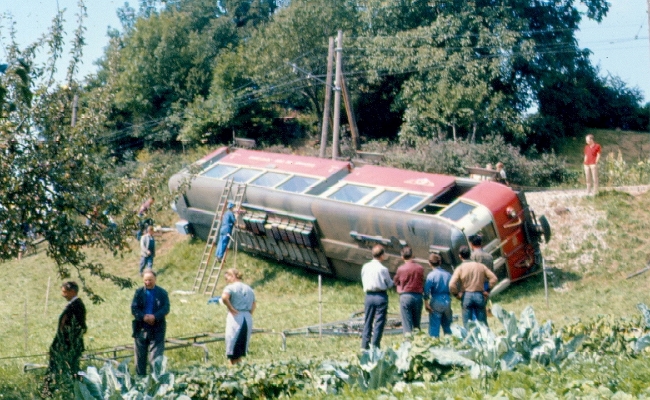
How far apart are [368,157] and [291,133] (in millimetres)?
26518

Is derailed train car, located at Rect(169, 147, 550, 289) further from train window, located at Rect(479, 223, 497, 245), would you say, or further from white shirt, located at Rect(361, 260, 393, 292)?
white shirt, located at Rect(361, 260, 393, 292)

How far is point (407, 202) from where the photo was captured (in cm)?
1995

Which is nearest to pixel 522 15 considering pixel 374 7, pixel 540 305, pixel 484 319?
pixel 374 7

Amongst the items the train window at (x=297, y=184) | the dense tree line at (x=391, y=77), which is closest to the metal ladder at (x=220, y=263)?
the train window at (x=297, y=184)

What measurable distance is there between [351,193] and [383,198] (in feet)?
3.56

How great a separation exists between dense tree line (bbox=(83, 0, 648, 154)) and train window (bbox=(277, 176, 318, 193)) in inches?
613

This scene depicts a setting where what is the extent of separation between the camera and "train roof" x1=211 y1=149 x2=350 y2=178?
2289cm

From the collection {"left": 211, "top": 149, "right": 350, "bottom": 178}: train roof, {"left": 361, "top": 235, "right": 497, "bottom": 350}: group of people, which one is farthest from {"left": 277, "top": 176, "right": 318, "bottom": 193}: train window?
{"left": 361, "top": 235, "right": 497, "bottom": 350}: group of people

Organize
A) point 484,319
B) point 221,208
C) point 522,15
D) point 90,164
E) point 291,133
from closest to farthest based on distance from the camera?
point 90,164 → point 484,319 → point 221,208 → point 522,15 → point 291,133

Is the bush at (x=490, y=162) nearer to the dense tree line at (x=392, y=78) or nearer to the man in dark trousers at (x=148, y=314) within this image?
the dense tree line at (x=392, y=78)

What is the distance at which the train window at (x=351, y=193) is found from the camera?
2098 cm

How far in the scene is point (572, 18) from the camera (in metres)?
45.2

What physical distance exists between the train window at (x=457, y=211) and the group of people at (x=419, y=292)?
17.4 ft

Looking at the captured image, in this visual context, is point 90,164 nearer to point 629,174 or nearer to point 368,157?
point 368,157
